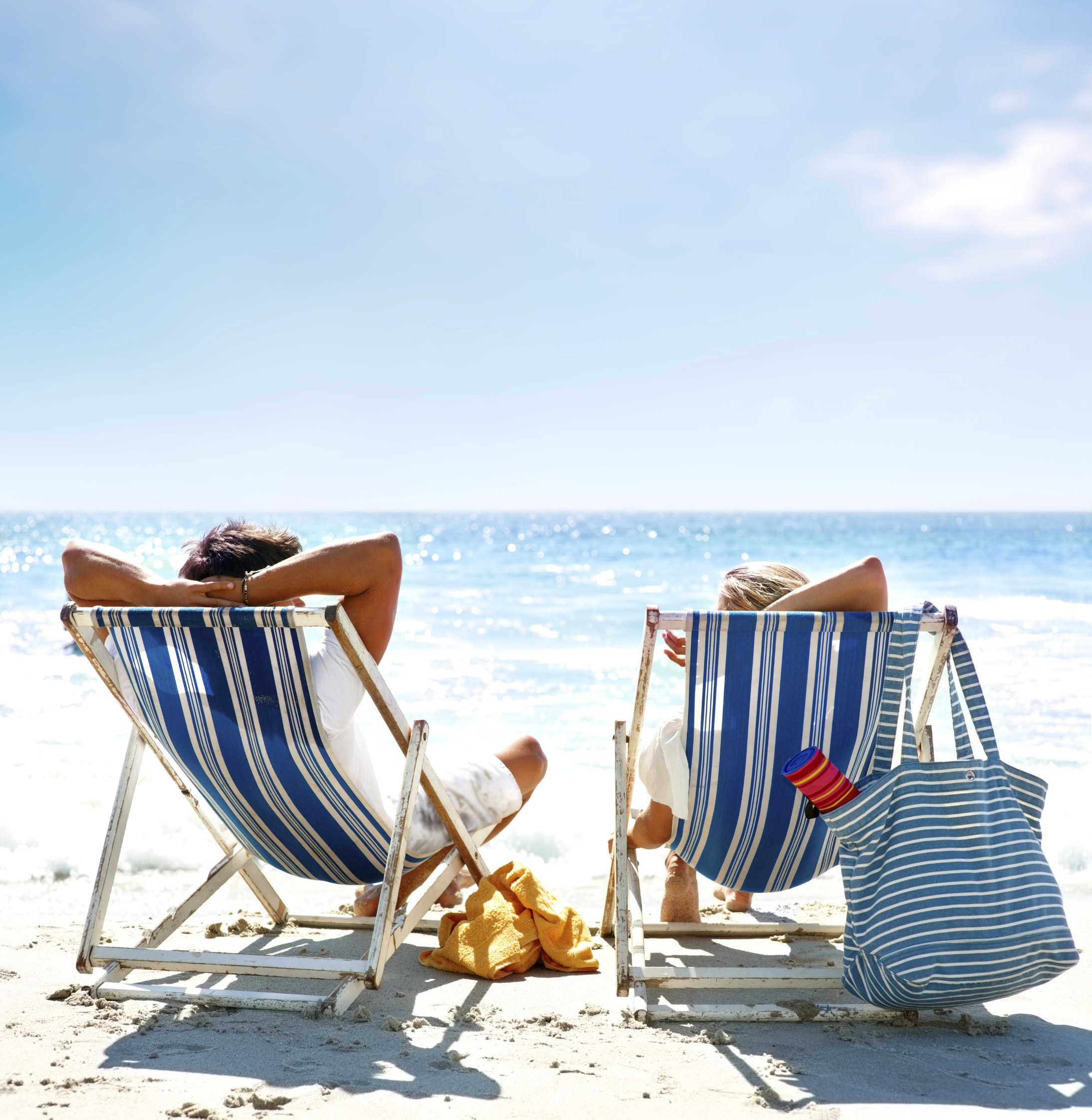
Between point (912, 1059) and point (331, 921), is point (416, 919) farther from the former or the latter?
point (912, 1059)

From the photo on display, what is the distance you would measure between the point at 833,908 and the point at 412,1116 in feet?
6.78

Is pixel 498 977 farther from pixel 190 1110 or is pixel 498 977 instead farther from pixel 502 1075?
pixel 190 1110

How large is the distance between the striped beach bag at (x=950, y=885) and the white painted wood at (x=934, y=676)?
161 mm

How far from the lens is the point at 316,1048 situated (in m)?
2.18

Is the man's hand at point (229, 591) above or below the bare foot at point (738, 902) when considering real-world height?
above

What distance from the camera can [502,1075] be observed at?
206 cm

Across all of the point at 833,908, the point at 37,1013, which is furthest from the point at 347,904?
the point at 833,908

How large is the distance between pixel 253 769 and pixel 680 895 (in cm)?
137

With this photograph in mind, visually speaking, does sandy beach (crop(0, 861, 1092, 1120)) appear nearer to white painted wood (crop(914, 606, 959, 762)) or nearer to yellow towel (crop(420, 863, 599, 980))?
yellow towel (crop(420, 863, 599, 980))

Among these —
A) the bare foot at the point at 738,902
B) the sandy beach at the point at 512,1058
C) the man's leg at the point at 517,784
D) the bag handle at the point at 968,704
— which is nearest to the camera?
the sandy beach at the point at 512,1058

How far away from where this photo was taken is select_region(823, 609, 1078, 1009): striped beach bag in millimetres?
2012

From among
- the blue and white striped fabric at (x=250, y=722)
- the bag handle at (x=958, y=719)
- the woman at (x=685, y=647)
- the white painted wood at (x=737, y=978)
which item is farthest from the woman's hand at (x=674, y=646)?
the blue and white striped fabric at (x=250, y=722)

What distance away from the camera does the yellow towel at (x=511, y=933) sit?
8.84ft

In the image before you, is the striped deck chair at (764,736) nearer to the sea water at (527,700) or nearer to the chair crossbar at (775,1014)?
the chair crossbar at (775,1014)
